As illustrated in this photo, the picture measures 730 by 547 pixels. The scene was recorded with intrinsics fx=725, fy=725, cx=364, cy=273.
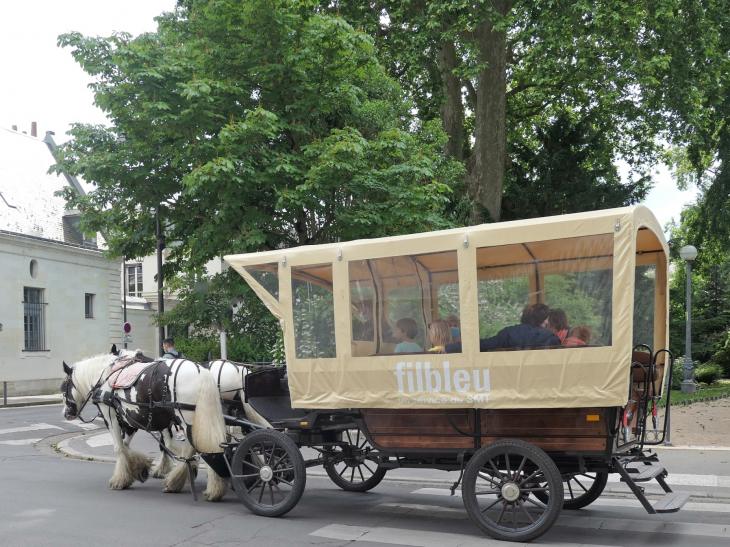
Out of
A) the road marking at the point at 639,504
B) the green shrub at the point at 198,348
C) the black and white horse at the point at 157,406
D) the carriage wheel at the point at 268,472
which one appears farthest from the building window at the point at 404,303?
the green shrub at the point at 198,348

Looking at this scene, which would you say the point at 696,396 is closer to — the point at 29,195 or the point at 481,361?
the point at 481,361

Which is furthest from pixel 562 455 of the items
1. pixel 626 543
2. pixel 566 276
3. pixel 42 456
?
pixel 42 456

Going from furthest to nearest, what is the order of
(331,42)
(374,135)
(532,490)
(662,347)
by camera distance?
1. (374,135)
2. (331,42)
3. (662,347)
4. (532,490)

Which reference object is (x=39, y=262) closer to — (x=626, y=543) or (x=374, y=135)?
(x=374, y=135)

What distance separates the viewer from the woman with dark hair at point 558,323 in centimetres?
626

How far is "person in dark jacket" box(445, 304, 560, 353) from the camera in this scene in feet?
20.4

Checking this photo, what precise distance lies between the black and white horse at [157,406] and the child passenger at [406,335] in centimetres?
237

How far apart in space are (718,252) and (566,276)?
1087 inches

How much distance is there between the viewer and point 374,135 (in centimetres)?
1530

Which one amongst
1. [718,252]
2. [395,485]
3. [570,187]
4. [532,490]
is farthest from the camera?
[718,252]

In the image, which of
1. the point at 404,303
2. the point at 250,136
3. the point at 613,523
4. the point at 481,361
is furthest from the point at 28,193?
the point at 613,523

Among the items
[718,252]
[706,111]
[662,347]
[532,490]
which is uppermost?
[706,111]

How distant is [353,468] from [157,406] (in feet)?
7.84

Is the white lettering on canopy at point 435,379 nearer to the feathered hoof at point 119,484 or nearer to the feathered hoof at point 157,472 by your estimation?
the feathered hoof at point 119,484
